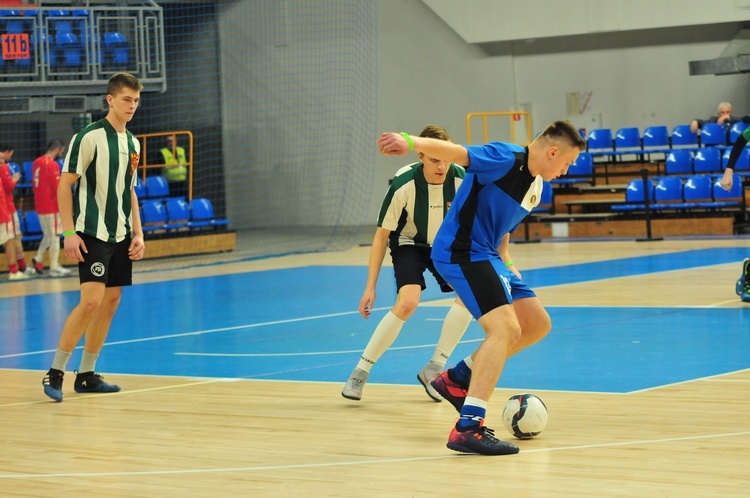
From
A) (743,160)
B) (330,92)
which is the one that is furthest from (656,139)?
(330,92)

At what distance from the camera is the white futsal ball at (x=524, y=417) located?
534 centimetres

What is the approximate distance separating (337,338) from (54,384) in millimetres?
2908

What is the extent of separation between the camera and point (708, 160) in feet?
65.5

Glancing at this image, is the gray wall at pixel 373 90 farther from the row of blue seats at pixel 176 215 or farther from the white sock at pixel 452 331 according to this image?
the white sock at pixel 452 331

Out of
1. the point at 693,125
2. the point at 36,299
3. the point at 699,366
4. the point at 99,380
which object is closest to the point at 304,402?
the point at 99,380

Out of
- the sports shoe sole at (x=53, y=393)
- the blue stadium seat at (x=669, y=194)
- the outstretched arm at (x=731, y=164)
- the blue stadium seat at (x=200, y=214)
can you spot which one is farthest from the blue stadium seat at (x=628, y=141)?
the sports shoe sole at (x=53, y=393)

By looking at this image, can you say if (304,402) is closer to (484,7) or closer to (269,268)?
(269,268)

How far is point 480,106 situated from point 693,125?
257 inches

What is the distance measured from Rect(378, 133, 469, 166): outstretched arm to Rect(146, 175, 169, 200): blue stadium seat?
17367 millimetres

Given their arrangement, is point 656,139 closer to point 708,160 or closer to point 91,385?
point 708,160

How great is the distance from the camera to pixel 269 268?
17406mm

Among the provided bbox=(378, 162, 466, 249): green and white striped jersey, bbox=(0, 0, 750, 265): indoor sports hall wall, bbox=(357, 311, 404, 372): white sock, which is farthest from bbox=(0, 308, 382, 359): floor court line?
bbox=(0, 0, 750, 265): indoor sports hall wall

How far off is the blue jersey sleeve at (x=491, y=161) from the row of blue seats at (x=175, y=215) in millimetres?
15579

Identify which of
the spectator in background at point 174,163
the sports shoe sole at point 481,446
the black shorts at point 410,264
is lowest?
the sports shoe sole at point 481,446
